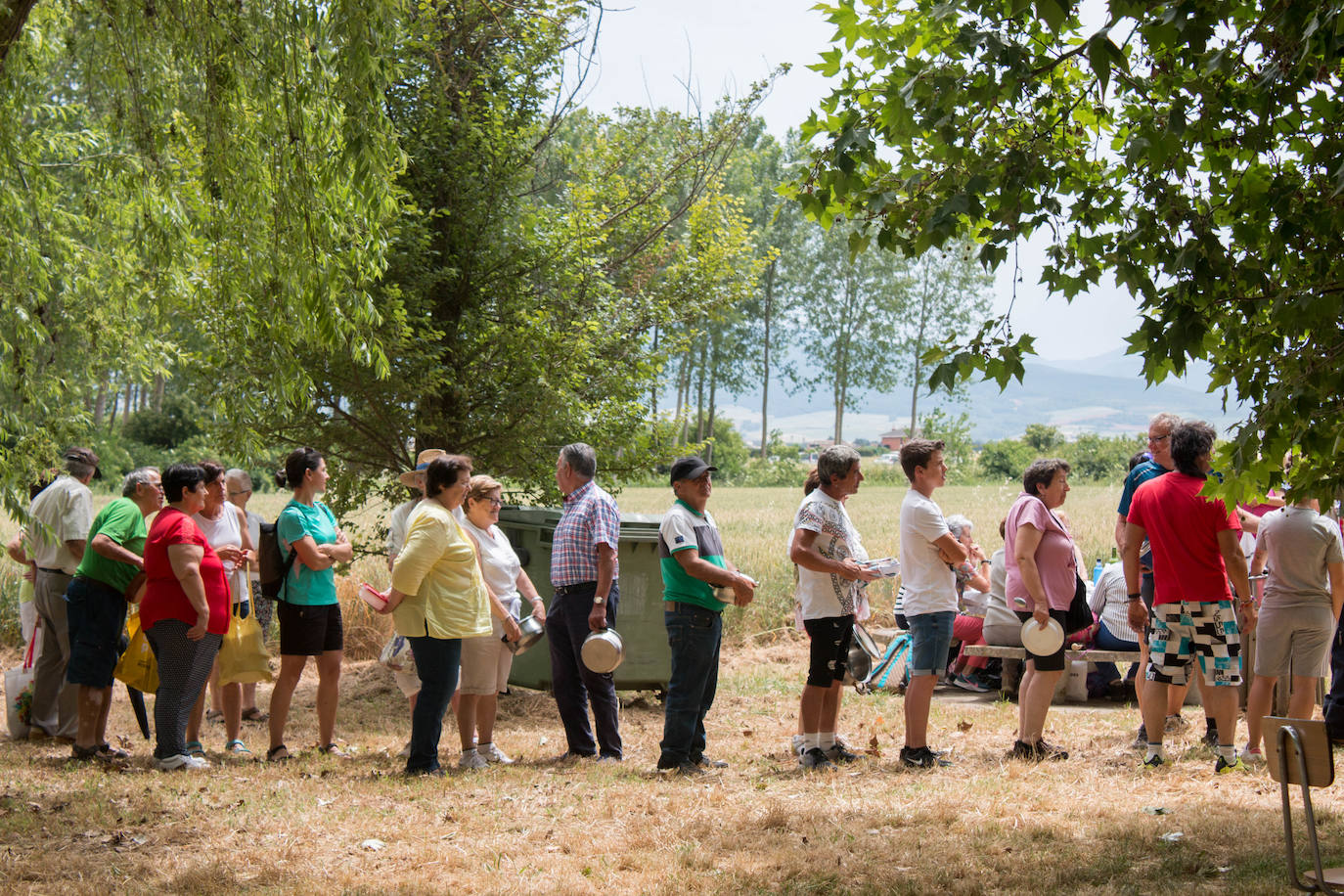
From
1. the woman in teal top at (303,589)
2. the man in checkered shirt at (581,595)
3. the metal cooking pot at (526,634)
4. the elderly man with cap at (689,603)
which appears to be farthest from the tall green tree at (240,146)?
the elderly man with cap at (689,603)

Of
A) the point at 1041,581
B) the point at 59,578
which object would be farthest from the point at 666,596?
the point at 59,578

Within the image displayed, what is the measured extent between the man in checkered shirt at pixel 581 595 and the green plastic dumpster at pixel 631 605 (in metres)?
1.47

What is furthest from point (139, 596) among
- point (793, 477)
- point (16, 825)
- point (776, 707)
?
point (793, 477)

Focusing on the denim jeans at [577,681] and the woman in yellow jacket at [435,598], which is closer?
the woman in yellow jacket at [435,598]

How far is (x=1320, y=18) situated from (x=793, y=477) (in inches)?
1793

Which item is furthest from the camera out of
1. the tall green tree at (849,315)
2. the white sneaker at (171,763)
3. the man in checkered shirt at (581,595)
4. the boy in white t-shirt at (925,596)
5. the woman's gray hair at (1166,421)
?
the tall green tree at (849,315)

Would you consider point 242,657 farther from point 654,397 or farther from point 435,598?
point 654,397

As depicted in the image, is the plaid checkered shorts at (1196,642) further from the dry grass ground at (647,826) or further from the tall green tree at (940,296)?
the tall green tree at (940,296)

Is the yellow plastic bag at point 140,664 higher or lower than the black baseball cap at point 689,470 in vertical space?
lower

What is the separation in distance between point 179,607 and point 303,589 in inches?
29.2

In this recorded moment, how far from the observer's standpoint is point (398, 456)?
31.7ft

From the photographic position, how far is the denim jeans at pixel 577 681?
6.85 metres

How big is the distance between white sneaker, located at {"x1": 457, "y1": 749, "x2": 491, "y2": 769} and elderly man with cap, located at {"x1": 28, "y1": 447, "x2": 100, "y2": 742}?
2.44m

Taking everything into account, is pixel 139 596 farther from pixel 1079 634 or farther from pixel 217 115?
pixel 1079 634
